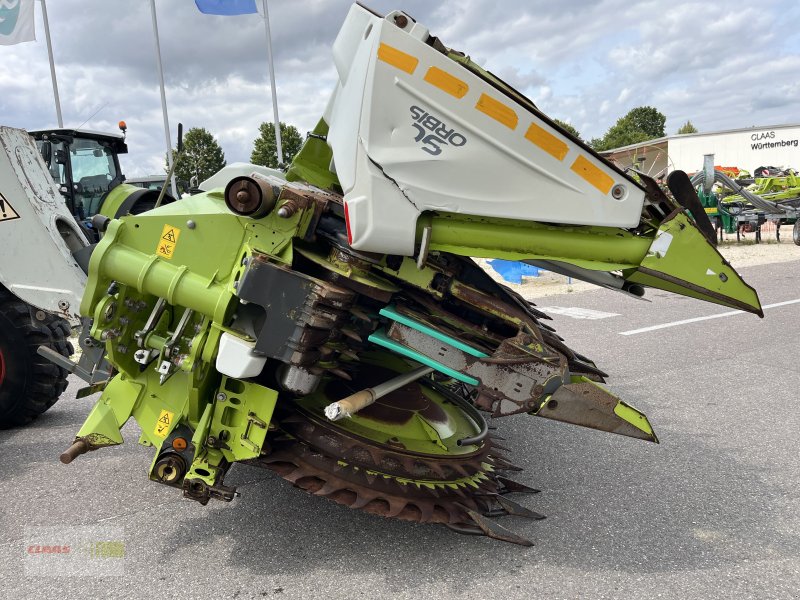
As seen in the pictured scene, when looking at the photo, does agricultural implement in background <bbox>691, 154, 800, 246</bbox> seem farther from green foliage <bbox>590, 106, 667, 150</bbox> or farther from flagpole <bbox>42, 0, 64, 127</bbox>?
green foliage <bbox>590, 106, 667, 150</bbox>

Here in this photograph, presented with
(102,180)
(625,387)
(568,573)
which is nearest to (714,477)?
(568,573)

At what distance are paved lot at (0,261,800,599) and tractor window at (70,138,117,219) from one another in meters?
2.61

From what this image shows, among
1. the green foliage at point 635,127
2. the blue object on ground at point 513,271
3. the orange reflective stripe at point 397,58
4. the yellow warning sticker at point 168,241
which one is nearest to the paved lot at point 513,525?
the yellow warning sticker at point 168,241

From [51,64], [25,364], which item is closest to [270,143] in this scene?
[51,64]

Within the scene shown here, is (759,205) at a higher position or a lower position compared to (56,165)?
higher

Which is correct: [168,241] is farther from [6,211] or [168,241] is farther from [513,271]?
[513,271]

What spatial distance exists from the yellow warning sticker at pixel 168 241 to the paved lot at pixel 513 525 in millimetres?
1274

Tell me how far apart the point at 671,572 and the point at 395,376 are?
1.46 metres

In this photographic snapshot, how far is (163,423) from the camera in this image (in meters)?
2.79

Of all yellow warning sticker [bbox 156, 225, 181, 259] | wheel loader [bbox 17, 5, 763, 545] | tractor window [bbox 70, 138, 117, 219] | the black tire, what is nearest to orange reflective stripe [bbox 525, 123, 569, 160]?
wheel loader [bbox 17, 5, 763, 545]

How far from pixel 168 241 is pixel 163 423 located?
803mm

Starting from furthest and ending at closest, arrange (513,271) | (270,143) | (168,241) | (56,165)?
(270,143), (513,271), (56,165), (168,241)

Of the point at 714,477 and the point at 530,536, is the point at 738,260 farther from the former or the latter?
the point at 530,536

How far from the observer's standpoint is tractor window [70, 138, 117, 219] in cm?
627
